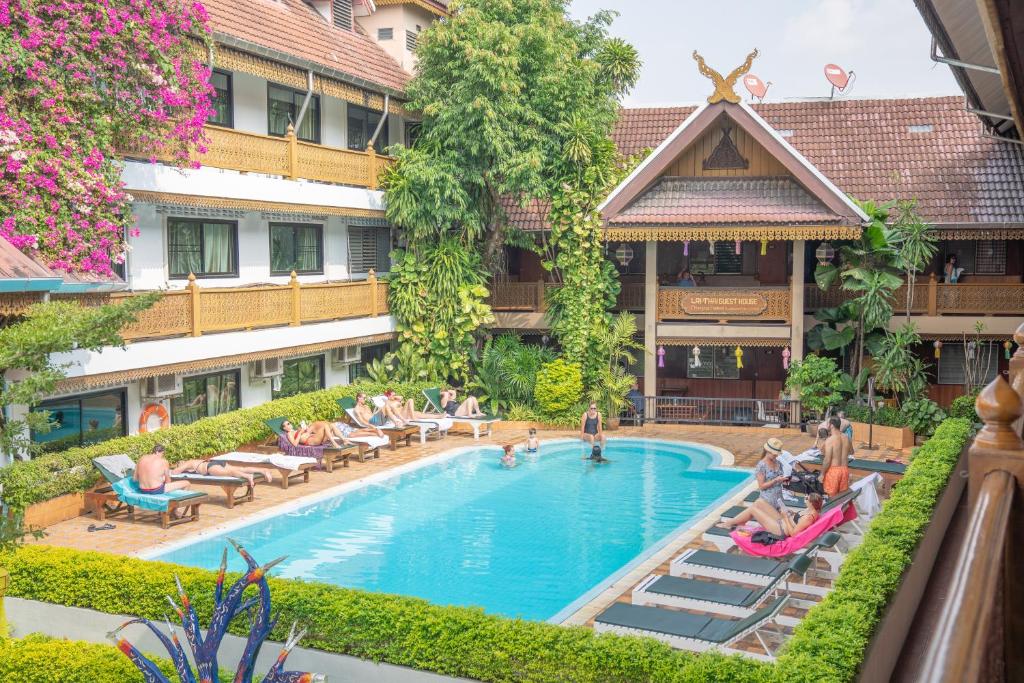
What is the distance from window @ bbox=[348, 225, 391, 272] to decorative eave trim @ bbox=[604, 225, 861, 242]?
22.9 ft

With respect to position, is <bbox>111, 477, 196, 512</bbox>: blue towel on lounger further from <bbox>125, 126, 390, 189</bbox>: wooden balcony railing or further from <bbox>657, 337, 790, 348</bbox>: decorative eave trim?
<bbox>657, 337, 790, 348</bbox>: decorative eave trim

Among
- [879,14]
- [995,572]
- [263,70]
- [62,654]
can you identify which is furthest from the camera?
[879,14]

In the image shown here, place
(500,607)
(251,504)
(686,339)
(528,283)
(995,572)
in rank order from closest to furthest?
1. (995,572)
2. (500,607)
3. (251,504)
4. (686,339)
5. (528,283)

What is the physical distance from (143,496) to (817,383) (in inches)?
615

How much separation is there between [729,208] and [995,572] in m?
24.1

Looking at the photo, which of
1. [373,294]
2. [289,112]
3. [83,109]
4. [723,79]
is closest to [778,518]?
[83,109]

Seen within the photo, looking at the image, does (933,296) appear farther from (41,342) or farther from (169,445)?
(41,342)

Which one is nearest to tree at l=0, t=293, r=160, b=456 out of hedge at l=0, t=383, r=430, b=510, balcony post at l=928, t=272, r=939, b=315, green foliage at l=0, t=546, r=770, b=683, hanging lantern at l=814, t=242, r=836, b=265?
green foliage at l=0, t=546, r=770, b=683

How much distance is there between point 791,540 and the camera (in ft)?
44.9

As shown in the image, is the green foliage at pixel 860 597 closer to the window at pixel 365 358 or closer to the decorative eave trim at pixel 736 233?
the decorative eave trim at pixel 736 233

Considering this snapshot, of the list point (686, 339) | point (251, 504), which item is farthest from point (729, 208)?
point (251, 504)

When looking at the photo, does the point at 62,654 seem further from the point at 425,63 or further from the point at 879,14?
the point at 879,14

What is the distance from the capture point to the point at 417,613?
10273 mm

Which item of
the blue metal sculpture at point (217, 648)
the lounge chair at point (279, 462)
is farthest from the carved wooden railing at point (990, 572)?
the lounge chair at point (279, 462)
